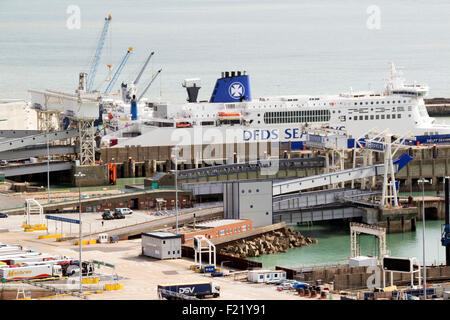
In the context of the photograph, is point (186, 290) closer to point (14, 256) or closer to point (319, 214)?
point (14, 256)

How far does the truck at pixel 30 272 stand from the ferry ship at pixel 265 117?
40.2 metres

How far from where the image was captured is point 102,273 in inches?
1688

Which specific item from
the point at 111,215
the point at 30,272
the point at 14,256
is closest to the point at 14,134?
the point at 111,215

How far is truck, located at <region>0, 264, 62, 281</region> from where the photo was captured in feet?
136

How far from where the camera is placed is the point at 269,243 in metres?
53.1

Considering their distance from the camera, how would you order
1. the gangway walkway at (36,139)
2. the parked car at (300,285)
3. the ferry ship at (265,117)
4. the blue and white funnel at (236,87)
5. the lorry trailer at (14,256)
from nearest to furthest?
the parked car at (300,285)
the lorry trailer at (14,256)
the gangway walkway at (36,139)
the ferry ship at (265,117)
the blue and white funnel at (236,87)

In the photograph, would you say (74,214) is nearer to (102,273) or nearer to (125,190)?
(125,190)

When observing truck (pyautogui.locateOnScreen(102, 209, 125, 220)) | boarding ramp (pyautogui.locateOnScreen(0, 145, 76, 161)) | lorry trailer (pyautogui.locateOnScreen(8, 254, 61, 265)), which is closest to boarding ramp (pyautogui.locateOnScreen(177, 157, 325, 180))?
truck (pyautogui.locateOnScreen(102, 209, 125, 220))

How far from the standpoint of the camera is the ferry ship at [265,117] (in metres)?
83.7

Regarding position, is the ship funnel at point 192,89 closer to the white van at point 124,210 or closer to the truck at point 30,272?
the white van at point 124,210

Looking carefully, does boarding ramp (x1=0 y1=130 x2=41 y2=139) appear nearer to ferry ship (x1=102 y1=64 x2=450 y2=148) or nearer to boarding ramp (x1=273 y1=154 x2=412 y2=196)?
ferry ship (x1=102 y1=64 x2=450 y2=148)

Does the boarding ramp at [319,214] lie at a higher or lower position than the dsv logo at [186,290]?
higher

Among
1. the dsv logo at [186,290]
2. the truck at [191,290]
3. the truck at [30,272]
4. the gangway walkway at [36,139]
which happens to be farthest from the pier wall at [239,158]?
A: the dsv logo at [186,290]
